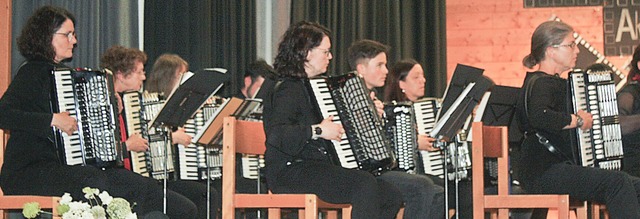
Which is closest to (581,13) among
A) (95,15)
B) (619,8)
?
(619,8)

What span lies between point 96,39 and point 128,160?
40.8 inches

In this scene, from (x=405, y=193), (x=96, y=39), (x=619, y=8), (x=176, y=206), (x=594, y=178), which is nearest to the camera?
(x=594, y=178)

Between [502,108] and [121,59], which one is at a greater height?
[121,59]

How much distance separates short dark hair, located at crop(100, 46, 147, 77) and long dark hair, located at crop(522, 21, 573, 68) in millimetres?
1975

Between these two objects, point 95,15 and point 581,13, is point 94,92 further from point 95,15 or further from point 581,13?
point 581,13

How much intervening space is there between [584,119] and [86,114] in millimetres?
2117

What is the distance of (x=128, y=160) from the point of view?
4.84 m

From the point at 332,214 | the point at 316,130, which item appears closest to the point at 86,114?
the point at 316,130

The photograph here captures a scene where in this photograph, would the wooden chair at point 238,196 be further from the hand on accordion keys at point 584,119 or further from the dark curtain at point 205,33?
the dark curtain at point 205,33

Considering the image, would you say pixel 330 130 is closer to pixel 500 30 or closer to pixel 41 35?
pixel 41 35

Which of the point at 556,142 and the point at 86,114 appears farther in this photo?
the point at 556,142

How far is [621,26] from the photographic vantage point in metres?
7.41

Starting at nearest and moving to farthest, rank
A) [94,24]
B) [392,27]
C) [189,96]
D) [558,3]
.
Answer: [189,96]
[94,24]
[558,3]
[392,27]

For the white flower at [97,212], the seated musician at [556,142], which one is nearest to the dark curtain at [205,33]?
the seated musician at [556,142]
